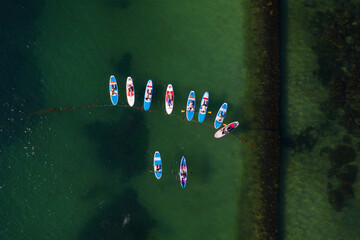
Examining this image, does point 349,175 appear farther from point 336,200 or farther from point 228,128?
point 228,128

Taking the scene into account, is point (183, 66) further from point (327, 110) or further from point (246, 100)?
point (327, 110)

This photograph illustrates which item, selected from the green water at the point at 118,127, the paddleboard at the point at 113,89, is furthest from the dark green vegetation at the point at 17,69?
the paddleboard at the point at 113,89

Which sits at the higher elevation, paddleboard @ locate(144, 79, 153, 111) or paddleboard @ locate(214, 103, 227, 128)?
paddleboard @ locate(144, 79, 153, 111)

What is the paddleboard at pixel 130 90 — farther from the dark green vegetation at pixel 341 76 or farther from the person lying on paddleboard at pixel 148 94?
the dark green vegetation at pixel 341 76

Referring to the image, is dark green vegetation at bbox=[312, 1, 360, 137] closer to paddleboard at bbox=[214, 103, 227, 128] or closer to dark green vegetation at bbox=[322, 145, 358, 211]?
dark green vegetation at bbox=[322, 145, 358, 211]

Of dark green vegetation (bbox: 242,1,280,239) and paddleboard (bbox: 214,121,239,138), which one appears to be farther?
paddleboard (bbox: 214,121,239,138)

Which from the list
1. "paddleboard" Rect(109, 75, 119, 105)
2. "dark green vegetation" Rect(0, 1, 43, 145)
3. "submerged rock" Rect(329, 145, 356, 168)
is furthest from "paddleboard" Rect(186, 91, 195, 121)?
"dark green vegetation" Rect(0, 1, 43, 145)

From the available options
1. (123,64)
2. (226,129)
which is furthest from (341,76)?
(123,64)
